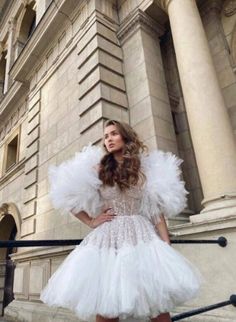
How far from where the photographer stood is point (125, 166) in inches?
78.8

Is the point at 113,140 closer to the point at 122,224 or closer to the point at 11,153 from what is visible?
the point at 122,224

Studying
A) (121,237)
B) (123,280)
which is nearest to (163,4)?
(121,237)

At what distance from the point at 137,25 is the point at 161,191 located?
606cm

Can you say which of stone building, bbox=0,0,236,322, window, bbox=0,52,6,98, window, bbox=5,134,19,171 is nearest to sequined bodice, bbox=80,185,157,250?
stone building, bbox=0,0,236,322

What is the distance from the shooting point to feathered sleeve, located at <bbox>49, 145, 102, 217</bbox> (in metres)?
1.98

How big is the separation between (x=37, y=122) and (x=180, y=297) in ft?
27.0

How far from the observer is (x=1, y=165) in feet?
42.2

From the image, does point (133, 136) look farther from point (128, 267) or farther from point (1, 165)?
point (1, 165)

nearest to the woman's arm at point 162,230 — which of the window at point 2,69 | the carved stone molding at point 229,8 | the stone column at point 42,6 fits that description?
the carved stone molding at point 229,8

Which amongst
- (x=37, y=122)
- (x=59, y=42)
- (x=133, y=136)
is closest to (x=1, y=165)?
(x=37, y=122)

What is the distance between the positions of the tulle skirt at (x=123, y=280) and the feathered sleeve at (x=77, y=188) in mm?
344

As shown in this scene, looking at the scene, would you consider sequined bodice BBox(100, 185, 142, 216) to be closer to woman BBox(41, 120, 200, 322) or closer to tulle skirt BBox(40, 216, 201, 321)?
woman BBox(41, 120, 200, 322)

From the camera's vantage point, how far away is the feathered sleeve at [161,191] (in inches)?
77.8

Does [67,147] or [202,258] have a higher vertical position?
[67,147]
